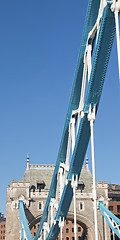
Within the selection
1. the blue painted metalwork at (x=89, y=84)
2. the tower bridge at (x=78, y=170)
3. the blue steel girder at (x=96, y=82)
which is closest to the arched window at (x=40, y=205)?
the tower bridge at (x=78, y=170)

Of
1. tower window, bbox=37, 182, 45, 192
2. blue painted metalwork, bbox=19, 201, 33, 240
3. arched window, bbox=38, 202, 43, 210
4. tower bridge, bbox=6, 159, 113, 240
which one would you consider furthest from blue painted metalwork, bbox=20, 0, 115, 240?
tower window, bbox=37, 182, 45, 192

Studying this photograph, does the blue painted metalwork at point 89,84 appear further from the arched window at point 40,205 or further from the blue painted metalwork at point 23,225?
the arched window at point 40,205

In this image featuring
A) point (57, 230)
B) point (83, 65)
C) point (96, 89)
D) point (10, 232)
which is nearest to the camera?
point (96, 89)

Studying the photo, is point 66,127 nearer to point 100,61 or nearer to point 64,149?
point 64,149

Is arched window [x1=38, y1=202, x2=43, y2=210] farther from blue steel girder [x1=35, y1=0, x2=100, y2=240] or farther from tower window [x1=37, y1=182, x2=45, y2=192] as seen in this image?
blue steel girder [x1=35, y1=0, x2=100, y2=240]

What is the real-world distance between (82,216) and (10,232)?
354 inches

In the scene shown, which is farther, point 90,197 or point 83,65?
point 90,197

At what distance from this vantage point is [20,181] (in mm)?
48156

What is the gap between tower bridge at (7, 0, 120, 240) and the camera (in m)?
16.5

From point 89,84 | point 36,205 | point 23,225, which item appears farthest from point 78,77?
point 36,205

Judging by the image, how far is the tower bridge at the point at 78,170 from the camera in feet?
54.3

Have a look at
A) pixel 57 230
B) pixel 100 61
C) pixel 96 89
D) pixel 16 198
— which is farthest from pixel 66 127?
pixel 16 198

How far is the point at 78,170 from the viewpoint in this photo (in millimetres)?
24312

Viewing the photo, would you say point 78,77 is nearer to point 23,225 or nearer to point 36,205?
point 23,225
